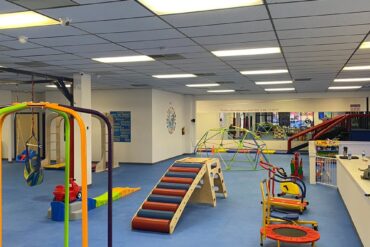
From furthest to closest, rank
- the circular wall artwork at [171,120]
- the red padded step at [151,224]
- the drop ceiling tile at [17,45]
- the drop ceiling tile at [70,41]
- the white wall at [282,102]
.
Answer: the white wall at [282,102]
the circular wall artwork at [171,120]
the red padded step at [151,224]
the drop ceiling tile at [17,45]
the drop ceiling tile at [70,41]

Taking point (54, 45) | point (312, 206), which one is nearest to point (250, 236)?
point (312, 206)

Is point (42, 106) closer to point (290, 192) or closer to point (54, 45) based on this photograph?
point (54, 45)

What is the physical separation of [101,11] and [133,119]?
9480mm

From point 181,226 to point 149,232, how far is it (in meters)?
0.57

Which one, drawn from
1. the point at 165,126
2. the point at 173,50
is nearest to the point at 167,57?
the point at 173,50

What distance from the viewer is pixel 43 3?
11.5 ft

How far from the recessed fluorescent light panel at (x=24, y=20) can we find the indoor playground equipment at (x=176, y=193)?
3.09m

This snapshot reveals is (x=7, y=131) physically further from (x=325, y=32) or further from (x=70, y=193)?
(x=325, y=32)

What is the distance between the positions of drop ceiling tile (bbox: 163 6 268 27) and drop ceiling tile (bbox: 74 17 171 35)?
0.59 ft

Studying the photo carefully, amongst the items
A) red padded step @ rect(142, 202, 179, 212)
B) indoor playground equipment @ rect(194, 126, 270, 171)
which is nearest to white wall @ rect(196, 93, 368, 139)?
indoor playground equipment @ rect(194, 126, 270, 171)

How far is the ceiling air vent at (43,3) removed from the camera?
11.3 ft

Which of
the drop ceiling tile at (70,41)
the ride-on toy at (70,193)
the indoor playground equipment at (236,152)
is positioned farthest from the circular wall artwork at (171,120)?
the drop ceiling tile at (70,41)

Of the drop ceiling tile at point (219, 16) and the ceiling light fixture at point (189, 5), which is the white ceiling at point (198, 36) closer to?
the drop ceiling tile at point (219, 16)

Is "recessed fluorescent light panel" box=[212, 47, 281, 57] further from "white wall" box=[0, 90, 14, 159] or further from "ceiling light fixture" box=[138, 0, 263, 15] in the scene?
"white wall" box=[0, 90, 14, 159]
